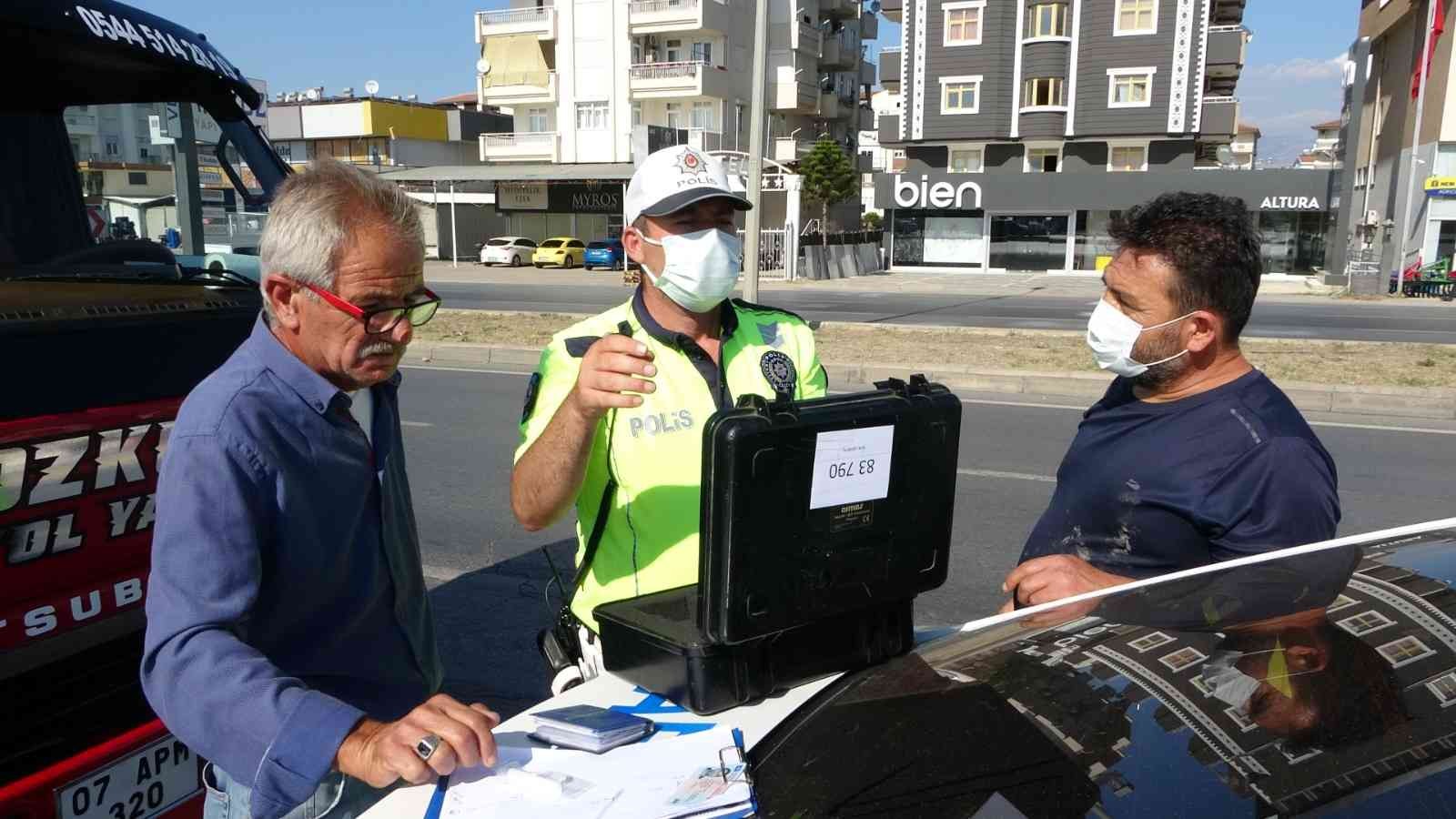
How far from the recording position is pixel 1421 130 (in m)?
28.7

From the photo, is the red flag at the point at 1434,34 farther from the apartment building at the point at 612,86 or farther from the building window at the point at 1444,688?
the building window at the point at 1444,688

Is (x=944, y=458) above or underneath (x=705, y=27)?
underneath

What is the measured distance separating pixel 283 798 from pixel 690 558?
91cm

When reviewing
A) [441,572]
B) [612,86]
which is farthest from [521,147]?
[441,572]

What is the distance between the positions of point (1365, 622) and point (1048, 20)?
4160 centimetres

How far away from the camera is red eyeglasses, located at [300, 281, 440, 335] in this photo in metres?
1.76

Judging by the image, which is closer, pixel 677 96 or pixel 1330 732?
pixel 1330 732

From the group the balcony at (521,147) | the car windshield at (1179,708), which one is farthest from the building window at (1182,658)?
the balcony at (521,147)

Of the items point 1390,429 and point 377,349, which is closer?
point 377,349

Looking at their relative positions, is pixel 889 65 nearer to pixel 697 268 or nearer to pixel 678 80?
pixel 678 80

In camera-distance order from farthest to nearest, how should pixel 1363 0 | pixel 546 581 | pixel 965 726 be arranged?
1. pixel 1363 0
2. pixel 546 581
3. pixel 965 726

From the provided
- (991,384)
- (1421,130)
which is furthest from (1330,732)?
(1421,130)

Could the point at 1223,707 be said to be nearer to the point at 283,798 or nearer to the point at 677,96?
the point at 283,798

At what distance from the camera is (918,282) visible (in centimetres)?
3203
